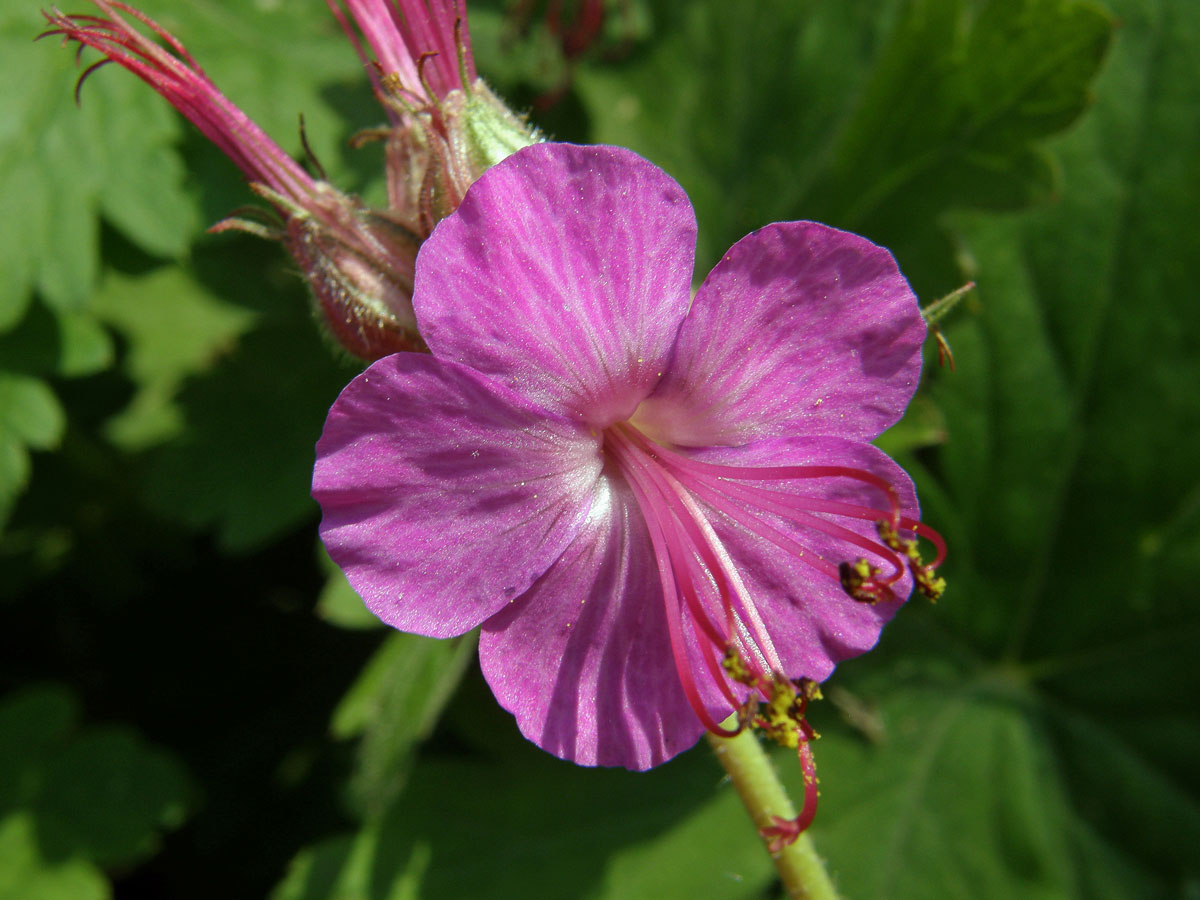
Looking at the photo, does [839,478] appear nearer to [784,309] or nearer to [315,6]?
[784,309]

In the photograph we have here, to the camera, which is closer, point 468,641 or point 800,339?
point 800,339

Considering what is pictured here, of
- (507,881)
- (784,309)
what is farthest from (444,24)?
(507,881)

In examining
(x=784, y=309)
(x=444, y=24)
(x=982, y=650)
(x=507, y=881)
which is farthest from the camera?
(x=982, y=650)

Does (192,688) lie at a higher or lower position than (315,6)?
lower

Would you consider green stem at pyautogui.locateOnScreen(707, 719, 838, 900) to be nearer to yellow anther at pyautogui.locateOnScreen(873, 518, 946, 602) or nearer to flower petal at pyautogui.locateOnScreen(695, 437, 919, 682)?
flower petal at pyautogui.locateOnScreen(695, 437, 919, 682)

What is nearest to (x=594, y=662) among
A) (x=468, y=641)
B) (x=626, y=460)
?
(x=626, y=460)

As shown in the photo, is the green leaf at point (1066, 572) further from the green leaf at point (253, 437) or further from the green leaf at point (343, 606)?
the green leaf at point (253, 437)

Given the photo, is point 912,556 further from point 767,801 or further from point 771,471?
point 767,801
